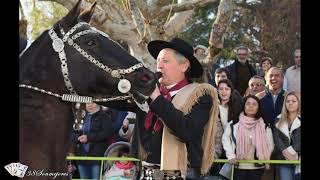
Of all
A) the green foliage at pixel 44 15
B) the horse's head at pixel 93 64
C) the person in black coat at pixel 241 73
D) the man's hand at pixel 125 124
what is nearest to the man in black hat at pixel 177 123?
the horse's head at pixel 93 64

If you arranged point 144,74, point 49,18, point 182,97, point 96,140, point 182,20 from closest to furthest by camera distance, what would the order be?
point 144,74, point 182,97, point 96,140, point 182,20, point 49,18

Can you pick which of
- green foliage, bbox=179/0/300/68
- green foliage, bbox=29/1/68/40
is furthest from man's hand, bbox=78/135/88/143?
green foliage, bbox=29/1/68/40

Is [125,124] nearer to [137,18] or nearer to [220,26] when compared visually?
[137,18]

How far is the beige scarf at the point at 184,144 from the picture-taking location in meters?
3.10

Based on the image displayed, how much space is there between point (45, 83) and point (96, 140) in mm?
3314

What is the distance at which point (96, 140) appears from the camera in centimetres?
625

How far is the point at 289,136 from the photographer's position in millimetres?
5590

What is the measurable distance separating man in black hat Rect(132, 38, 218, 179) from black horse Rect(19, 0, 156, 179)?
0.74 feet

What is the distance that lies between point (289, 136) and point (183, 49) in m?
2.71

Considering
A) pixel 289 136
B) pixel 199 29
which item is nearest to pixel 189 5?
pixel 199 29

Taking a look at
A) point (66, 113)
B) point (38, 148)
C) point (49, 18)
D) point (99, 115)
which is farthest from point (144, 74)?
point (49, 18)

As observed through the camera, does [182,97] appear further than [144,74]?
Yes
